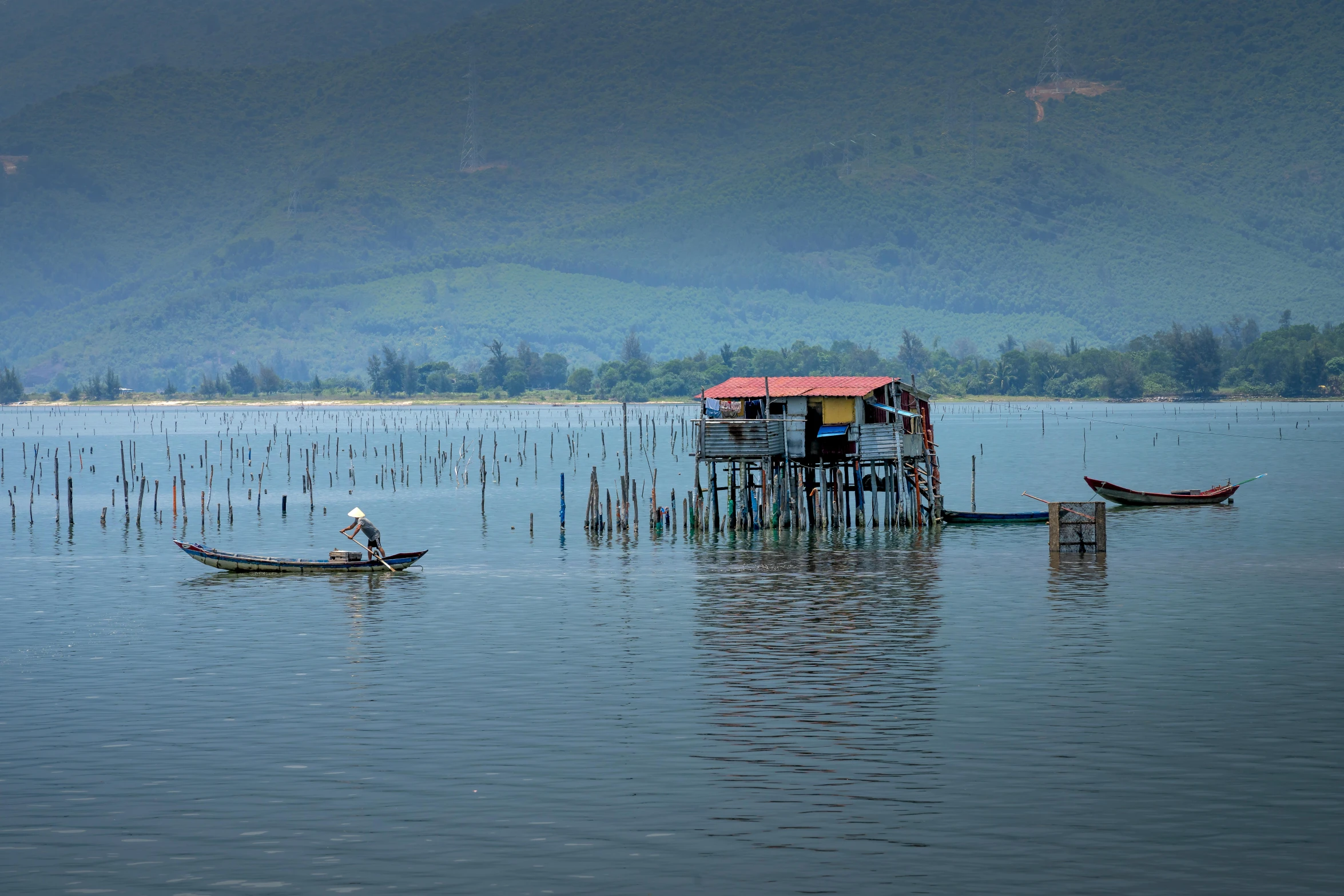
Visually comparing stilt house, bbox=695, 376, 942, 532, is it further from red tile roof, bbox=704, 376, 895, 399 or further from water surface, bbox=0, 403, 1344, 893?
water surface, bbox=0, 403, 1344, 893

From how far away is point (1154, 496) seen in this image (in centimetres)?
8138

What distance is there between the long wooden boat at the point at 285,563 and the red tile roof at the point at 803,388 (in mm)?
17156

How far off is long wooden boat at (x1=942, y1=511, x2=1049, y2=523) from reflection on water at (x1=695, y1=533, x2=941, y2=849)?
13.1 meters

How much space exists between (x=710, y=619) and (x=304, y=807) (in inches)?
840

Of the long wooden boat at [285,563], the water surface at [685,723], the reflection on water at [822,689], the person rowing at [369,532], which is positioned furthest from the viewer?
the long wooden boat at [285,563]

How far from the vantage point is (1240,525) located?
74.8 meters

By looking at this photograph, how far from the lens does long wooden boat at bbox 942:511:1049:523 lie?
7138cm

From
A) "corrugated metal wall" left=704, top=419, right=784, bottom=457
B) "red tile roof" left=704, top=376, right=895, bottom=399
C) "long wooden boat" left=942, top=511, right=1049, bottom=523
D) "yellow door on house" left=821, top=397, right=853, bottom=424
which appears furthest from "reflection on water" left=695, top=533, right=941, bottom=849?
"long wooden boat" left=942, top=511, right=1049, bottom=523

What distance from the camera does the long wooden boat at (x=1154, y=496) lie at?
80375 millimetres

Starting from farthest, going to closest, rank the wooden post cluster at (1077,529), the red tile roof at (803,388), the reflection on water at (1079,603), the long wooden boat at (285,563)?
the red tile roof at (803,388) < the wooden post cluster at (1077,529) < the long wooden boat at (285,563) < the reflection on water at (1079,603)

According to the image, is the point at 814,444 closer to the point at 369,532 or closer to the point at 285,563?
the point at 369,532

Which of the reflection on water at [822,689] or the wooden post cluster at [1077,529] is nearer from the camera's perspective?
the reflection on water at [822,689]

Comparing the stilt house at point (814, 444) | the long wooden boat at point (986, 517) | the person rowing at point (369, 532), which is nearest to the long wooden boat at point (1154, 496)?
the long wooden boat at point (986, 517)

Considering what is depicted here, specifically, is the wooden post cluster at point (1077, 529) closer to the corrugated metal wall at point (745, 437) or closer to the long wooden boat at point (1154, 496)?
the corrugated metal wall at point (745, 437)
